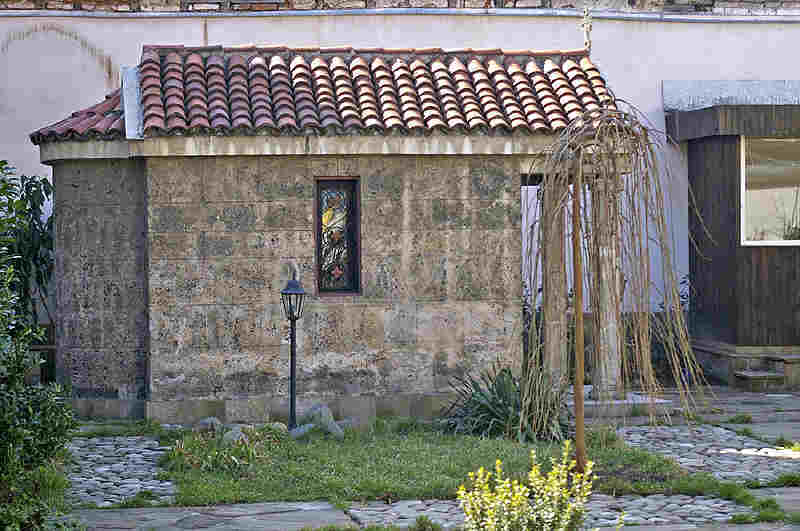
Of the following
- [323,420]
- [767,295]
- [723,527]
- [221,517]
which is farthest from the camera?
[767,295]

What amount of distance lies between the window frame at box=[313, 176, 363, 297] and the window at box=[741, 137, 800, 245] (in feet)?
22.6

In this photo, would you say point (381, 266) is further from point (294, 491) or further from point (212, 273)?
point (294, 491)

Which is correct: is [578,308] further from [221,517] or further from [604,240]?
[221,517]

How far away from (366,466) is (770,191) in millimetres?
9813

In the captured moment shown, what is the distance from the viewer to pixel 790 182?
17.5 metres

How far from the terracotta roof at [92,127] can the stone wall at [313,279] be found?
0.74m

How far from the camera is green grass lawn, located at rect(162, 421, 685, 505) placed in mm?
9406

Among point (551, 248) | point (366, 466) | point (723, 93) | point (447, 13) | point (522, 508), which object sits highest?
point (447, 13)

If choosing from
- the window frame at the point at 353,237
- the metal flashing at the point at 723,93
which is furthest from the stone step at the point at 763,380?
the window frame at the point at 353,237

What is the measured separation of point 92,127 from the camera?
13.4 metres

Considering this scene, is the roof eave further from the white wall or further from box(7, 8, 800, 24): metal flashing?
box(7, 8, 800, 24): metal flashing

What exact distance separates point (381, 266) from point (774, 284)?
698cm

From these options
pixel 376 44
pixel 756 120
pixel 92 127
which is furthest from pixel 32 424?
pixel 376 44

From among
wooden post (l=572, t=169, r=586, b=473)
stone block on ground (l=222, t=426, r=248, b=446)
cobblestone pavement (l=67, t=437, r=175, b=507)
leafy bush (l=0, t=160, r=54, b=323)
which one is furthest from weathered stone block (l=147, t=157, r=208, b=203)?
wooden post (l=572, t=169, r=586, b=473)
